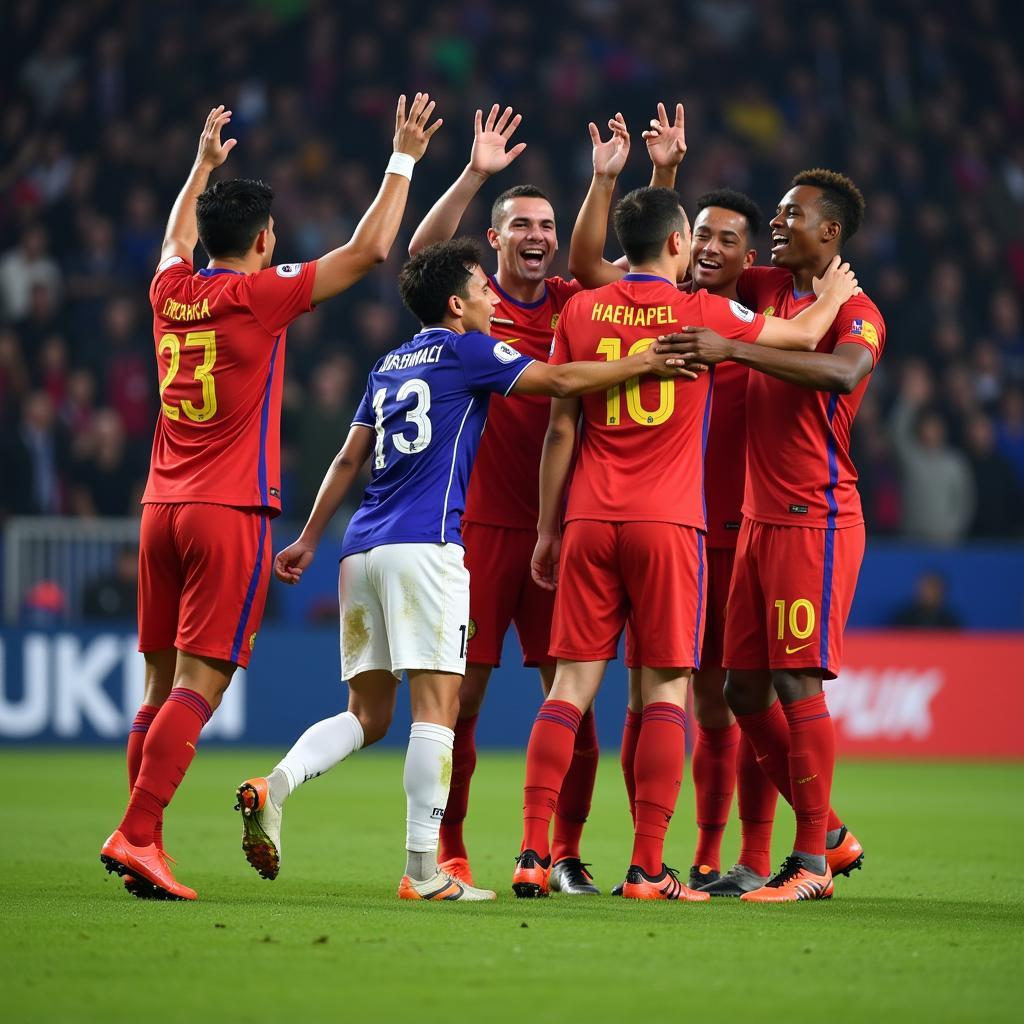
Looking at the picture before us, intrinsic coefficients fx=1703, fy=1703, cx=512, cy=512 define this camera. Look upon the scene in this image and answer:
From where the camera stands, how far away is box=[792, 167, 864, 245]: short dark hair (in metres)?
6.42

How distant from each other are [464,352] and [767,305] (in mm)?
1507

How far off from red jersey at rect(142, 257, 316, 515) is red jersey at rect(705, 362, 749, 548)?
175 cm

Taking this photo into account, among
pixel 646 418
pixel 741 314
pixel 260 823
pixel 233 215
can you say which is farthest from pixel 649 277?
pixel 260 823

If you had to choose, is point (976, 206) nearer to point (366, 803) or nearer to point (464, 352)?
point (366, 803)

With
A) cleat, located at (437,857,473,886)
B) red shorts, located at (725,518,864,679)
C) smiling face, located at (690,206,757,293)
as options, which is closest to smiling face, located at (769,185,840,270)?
smiling face, located at (690,206,757,293)

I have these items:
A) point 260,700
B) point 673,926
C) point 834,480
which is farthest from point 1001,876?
point 260,700

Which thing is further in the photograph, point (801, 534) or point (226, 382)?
point (801, 534)

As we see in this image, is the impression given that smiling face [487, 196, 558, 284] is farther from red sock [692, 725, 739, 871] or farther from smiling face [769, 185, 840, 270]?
red sock [692, 725, 739, 871]

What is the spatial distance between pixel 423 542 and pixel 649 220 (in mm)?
1413

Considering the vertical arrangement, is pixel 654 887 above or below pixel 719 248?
below

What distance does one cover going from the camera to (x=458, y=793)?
6445 mm

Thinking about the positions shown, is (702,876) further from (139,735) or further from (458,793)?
(139,735)

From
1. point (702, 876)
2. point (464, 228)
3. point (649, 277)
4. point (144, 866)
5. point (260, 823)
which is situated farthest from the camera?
point (464, 228)

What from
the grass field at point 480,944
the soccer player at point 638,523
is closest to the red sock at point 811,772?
the grass field at point 480,944
